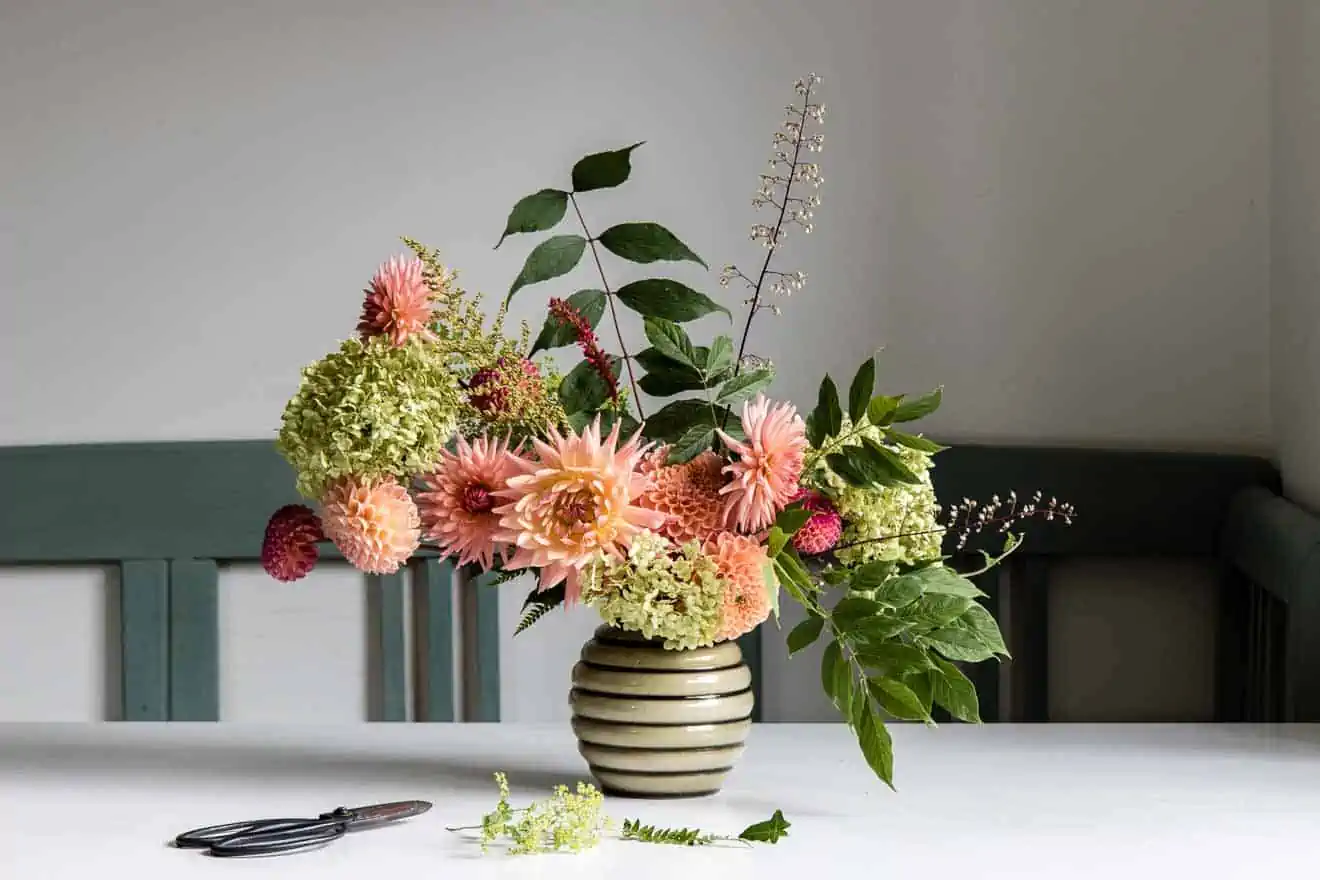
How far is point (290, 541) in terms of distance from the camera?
3.20 feet

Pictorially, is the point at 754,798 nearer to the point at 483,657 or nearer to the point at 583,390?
the point at 583,390

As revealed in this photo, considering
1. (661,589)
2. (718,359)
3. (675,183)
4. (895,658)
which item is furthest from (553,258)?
(675,183)

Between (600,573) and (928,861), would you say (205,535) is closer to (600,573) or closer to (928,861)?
(600,573)

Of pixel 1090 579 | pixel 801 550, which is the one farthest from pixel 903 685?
pixel 1090 579

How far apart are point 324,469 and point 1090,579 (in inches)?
45.7

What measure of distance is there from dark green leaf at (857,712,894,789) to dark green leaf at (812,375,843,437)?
19cm

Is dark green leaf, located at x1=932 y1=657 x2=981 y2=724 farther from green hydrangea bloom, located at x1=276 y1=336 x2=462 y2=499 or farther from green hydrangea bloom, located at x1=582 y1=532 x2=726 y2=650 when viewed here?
green hydrangea bloom, located at x1=276 y1=336 x2=462 y2=499

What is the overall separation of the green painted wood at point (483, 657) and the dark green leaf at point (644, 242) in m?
0.84

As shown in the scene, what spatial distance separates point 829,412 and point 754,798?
281mm

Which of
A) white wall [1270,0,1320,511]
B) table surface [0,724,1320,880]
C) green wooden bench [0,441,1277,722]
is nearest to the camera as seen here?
table surface [0,724,1320,880]

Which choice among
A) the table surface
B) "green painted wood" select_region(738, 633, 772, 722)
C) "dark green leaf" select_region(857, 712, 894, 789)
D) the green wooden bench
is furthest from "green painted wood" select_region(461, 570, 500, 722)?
"dark green leaf" select_region(857, 712, 894, 789)

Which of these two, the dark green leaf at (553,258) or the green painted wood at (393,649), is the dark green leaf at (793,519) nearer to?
the dark green leaf at (553,258)

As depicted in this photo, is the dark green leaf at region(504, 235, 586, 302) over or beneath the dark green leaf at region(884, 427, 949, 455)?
over

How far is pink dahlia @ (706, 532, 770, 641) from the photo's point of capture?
93cm
